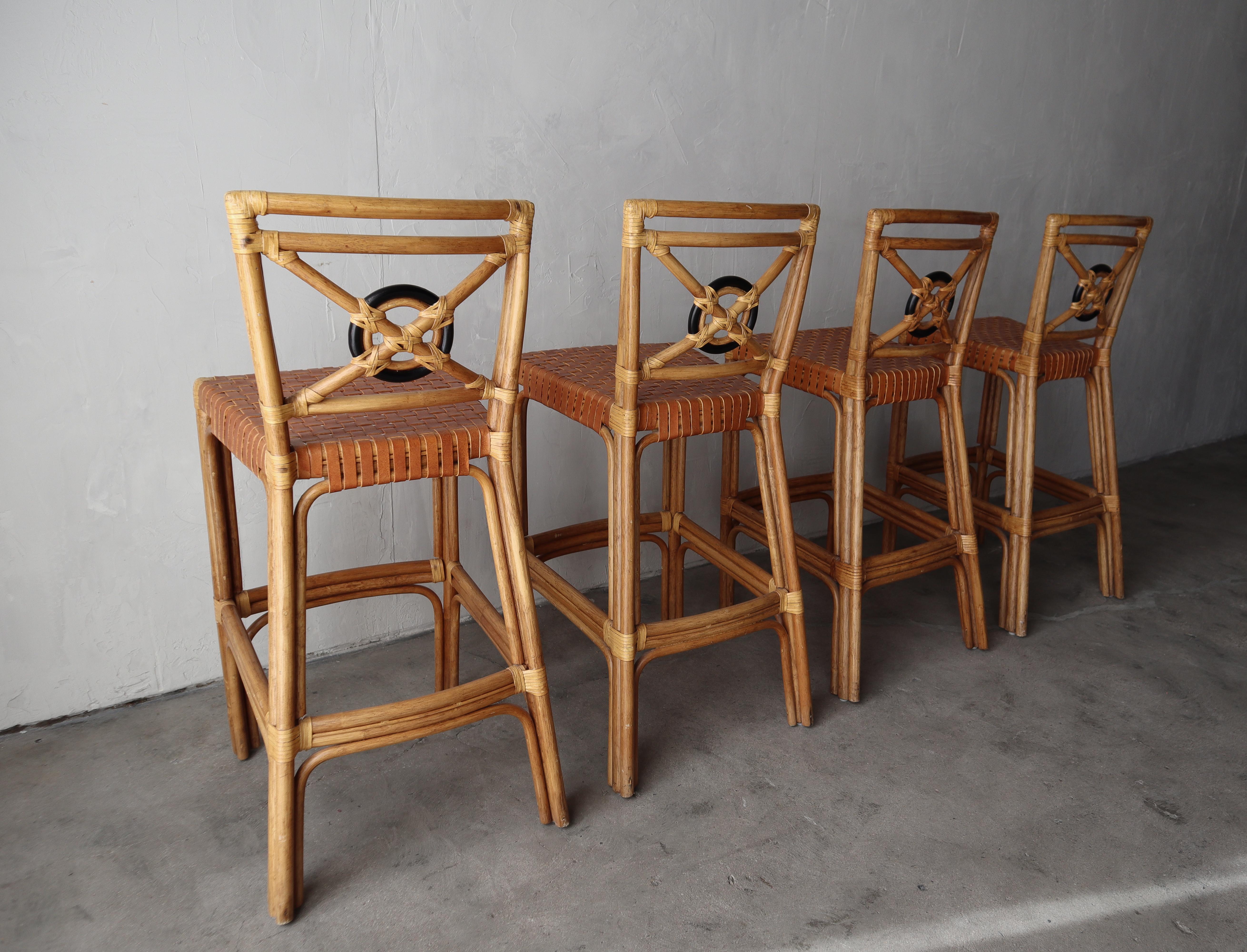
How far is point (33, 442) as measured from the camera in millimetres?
1839

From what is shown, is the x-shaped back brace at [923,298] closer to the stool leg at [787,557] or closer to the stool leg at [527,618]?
the stool leg at [787,557]

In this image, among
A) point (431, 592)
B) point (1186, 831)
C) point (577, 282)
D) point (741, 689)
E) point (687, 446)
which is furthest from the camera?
point (687, 446)

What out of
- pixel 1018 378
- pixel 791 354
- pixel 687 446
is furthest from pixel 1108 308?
pixel 687 446

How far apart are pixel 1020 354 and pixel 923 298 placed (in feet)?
1.74

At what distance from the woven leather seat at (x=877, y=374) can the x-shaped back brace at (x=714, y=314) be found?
331 mm

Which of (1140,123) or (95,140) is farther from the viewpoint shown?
(1140,123)

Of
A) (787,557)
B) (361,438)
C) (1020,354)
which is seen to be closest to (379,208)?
(361,438)

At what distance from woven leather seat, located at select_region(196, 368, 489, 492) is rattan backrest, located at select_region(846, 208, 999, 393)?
90 cm

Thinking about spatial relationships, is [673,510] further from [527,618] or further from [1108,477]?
[1108,477]

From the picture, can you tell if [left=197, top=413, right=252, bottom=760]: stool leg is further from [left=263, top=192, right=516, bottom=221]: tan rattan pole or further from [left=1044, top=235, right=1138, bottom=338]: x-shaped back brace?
[left=1044, top=235, right=1138, bottom=338]: x-shaped back brace

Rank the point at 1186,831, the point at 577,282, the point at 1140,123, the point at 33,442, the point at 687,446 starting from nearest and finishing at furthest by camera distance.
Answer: the point at 1186,831, the point at 33,442, the point at 577,282, the point at 687,446, the point at 1140,123

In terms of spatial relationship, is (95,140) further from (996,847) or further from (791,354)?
(996,847)

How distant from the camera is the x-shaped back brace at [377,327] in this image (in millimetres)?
1256

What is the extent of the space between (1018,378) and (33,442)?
2.33m
